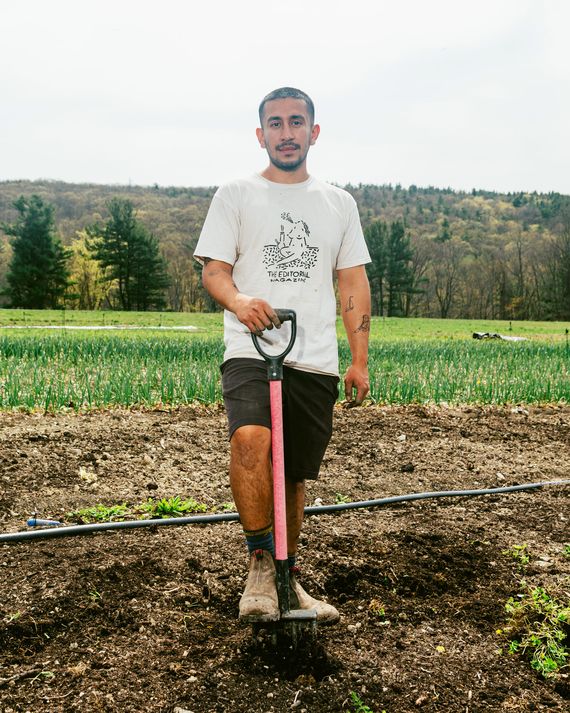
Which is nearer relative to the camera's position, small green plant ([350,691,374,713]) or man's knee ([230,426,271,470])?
small green plant ([350,691,374,713])

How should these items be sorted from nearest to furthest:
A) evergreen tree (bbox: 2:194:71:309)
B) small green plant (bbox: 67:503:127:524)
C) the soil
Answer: the soil
small green plant (bbox: 67:503:127:524)
evergreen tree (bbox: 2:194:71:309)

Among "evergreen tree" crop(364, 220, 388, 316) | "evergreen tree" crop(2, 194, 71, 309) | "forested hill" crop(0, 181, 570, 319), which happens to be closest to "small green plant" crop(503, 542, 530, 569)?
Result: "evergreen tree" crop(2, 194, 71, 309)

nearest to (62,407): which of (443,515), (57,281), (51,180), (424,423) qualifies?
(424,423)

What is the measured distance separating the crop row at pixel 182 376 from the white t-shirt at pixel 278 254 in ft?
14.3

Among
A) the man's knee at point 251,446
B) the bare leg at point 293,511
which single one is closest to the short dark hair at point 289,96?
the man's knee at point 251,446

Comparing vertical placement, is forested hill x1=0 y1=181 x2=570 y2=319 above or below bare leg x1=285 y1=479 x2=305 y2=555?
above

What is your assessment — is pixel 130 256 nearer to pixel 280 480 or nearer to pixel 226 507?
pixel 226 507

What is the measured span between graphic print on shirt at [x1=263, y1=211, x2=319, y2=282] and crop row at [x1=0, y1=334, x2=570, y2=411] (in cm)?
440

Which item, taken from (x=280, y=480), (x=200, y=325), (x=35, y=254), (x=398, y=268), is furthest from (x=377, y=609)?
(x=398, y=268)

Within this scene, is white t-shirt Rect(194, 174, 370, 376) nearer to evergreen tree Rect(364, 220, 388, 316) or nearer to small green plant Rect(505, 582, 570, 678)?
small green plant Rect(505, 582, 570, 678)

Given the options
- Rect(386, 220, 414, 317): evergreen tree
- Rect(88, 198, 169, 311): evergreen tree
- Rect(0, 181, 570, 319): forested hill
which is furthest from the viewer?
Rect(386, 220, 414, 317): evergreen tree

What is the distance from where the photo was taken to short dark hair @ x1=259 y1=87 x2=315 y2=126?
7.96 feet

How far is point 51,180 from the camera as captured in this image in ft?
423

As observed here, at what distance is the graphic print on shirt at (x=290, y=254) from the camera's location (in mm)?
2334
